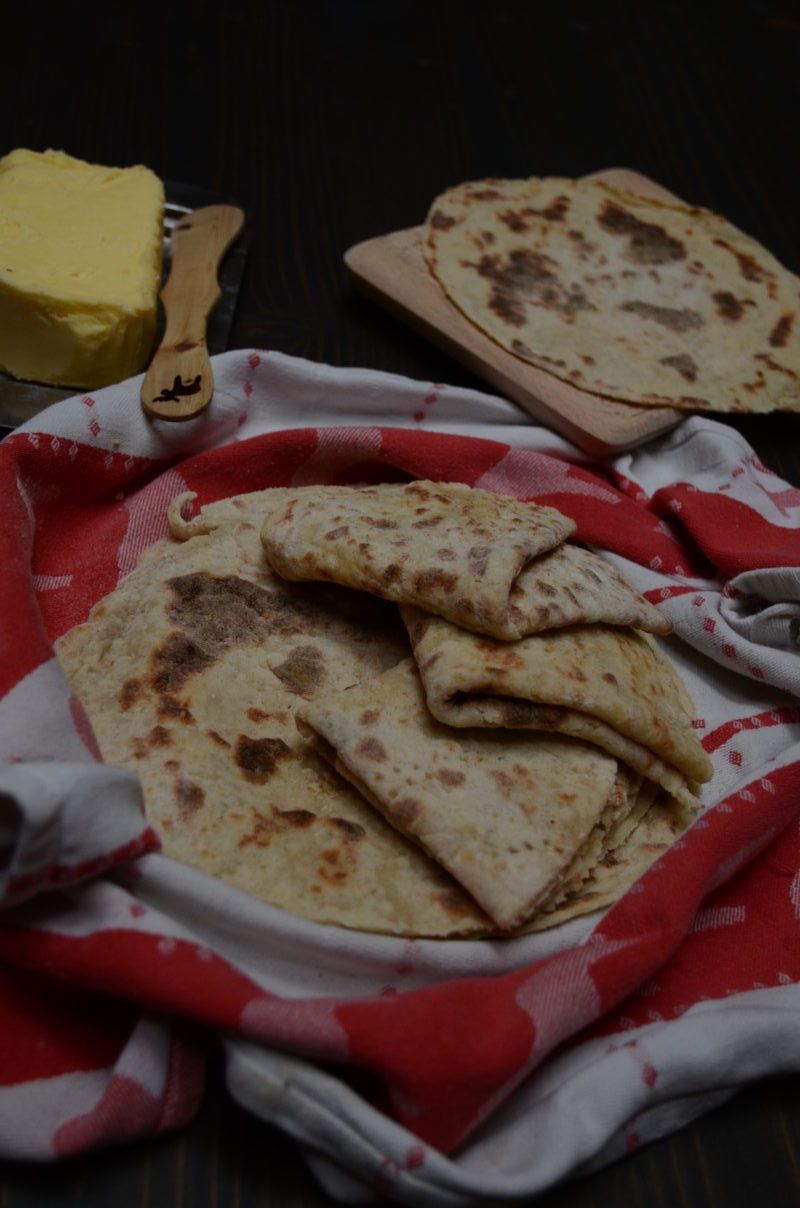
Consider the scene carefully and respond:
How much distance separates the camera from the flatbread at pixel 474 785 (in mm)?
1776

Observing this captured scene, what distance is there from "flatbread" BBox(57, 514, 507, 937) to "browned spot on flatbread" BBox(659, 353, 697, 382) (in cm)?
129

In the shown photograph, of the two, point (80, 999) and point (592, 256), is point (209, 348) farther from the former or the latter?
point (80, 999)

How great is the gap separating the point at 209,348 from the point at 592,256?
1.26m

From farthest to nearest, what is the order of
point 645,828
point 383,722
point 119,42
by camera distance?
point 119,42, point 645,828, point 383,722

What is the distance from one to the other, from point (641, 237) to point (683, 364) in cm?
68

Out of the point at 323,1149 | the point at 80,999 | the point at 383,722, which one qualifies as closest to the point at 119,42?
the point at 383,722

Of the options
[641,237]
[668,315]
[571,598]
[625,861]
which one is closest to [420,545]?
[571,598]

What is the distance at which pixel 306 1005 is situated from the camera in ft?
5.42

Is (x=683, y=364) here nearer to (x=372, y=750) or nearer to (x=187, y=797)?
(x=372, y=750)

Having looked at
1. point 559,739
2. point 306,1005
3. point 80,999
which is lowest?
point 80,999

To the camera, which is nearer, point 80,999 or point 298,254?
point 80,999

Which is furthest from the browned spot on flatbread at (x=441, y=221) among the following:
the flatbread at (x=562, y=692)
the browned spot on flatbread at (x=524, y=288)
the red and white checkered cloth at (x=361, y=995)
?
the flatbread at (x=562, y=692)

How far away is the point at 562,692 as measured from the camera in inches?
75.1

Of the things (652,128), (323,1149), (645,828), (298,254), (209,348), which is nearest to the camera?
(323,1149)
